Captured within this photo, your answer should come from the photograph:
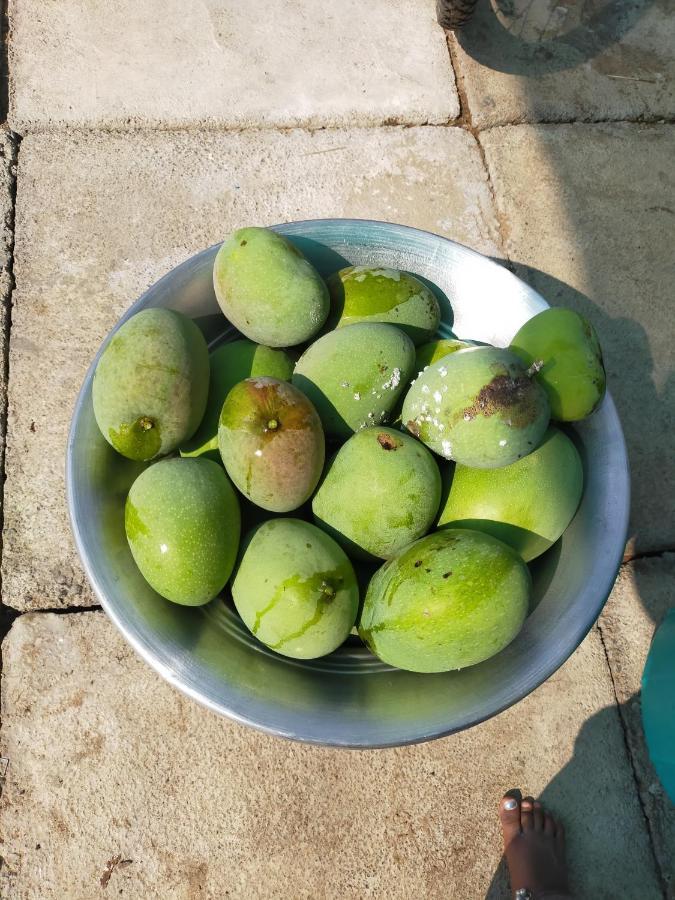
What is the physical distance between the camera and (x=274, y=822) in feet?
5.92

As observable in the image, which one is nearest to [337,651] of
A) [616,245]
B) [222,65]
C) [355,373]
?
[355,373]

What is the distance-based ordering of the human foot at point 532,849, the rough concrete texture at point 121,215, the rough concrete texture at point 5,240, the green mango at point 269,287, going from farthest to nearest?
the rough concrete texture at point 5,240 < the rough concrete texture at point 121,215 < the human foot at point 532,849 < the green mango at point 269,287

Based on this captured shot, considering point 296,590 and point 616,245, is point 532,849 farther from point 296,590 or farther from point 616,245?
point 616,245

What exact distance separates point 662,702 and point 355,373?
1291mm

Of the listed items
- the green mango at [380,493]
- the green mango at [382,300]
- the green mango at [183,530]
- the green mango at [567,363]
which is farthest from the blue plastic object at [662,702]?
the green mango at [183,530]

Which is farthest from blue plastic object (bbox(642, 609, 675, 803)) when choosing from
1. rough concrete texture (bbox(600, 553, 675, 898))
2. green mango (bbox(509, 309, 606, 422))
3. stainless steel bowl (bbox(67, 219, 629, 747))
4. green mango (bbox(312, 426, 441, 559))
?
green mango (bbox(312, 426, 441, 559))

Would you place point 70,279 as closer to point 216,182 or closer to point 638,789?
point 216,182

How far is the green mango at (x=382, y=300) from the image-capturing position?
153 centimetres

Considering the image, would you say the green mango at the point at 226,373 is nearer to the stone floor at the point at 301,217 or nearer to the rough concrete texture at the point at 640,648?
the stone floor at the point at 301,217

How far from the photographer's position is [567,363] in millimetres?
1376

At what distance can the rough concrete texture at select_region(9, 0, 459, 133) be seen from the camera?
8.20 feet

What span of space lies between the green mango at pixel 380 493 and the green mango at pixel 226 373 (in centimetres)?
26

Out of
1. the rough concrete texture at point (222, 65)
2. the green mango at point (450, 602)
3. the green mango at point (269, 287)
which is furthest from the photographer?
the rough concrete texture at point (222, 65)

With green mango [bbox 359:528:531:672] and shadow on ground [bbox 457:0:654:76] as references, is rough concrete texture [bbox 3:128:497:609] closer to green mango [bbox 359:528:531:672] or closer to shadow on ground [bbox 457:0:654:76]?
shadow on ground [bbox 457:0:654:76]
